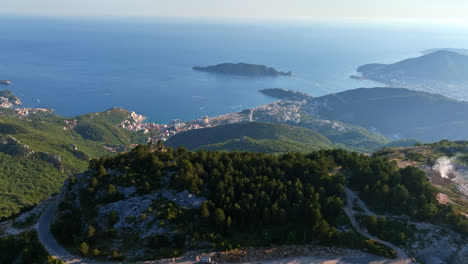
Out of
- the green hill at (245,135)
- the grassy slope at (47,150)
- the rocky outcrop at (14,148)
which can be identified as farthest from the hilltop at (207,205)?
the green hill at (245,135)

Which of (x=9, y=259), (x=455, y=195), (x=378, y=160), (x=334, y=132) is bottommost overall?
(x=334, y=132)

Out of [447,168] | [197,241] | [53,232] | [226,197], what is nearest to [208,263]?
[197,241]

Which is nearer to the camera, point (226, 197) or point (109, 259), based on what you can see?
point (109, 259)

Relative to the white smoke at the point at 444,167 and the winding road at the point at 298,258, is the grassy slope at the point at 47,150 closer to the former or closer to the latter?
the winding road at the point at 298,258

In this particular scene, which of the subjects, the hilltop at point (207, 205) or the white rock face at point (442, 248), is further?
the hilltop at point (207, 205)

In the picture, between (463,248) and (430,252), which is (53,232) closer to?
(430,252)
